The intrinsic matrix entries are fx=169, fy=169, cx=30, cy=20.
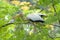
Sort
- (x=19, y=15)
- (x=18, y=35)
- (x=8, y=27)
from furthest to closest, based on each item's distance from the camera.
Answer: (x=8, y=27) < (x=18, y=35) < (x=19, y=15)

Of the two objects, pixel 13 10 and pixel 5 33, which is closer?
pixel 13 10

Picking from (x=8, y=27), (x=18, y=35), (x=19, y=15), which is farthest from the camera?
(x=8, y=27)

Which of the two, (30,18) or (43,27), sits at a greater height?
(30,18)

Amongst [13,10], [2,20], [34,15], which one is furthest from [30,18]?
[2,20]

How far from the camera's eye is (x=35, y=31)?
1659 millimetres

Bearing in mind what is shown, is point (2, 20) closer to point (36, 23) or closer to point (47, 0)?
point (36, 23)

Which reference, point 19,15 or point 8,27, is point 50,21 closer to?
point 19,15

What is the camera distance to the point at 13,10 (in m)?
1.55

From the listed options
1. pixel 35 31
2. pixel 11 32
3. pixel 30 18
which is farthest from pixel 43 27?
pixel 11 32

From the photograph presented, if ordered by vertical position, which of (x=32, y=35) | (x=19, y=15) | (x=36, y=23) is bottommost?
(x=32, y=35)

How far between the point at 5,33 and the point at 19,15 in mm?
291

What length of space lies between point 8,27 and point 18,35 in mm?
181

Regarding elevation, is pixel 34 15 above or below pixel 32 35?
above

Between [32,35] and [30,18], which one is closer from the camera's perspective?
[30,18]
